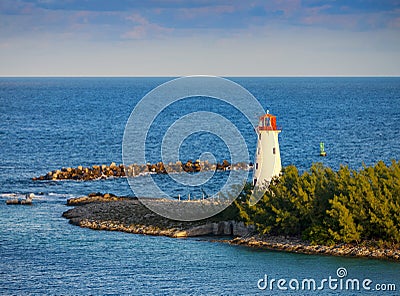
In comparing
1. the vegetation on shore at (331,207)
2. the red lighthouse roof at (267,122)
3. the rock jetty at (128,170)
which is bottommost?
the rock jetty at (128,170)

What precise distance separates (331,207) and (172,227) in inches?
453

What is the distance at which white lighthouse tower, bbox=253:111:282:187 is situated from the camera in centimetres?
5303

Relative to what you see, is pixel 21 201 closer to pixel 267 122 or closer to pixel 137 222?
pixel 137 222

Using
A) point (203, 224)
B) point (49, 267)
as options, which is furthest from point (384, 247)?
point (49, 267)

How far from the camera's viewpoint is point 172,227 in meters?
53.9

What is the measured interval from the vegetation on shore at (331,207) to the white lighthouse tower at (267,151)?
1159mm

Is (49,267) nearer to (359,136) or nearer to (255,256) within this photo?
(255,256)

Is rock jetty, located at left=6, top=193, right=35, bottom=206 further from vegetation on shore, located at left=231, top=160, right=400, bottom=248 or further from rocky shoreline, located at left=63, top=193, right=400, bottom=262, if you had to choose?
vegetation on shore, located at left=231, top=160, right=400, bottom=248

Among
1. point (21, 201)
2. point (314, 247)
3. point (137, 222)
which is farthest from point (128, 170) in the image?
point (314, 247)

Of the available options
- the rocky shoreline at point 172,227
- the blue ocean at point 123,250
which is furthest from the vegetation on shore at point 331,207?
the blue ocean at point 123,250

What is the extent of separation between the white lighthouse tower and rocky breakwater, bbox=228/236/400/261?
15.5ft

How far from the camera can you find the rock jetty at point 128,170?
3127 inches

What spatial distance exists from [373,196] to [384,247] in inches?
119

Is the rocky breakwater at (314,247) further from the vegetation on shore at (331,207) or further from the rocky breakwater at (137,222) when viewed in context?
the rocky breakwater at (137,222)
